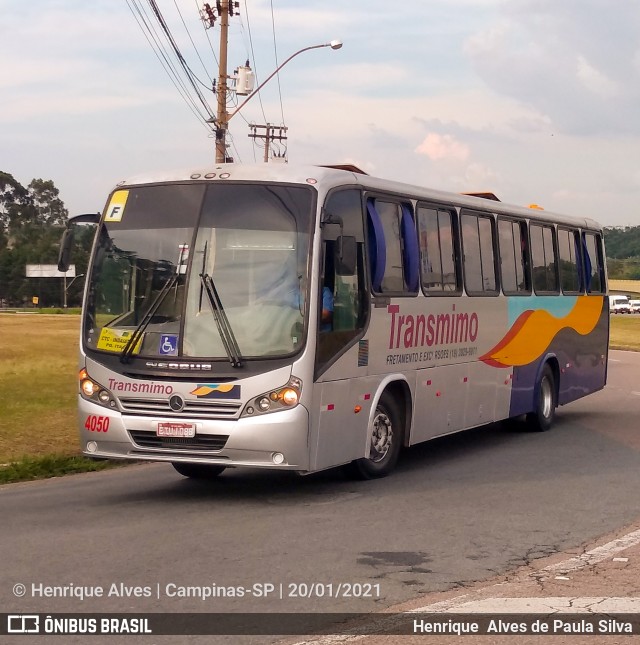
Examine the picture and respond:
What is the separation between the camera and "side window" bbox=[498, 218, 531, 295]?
15.5 meters

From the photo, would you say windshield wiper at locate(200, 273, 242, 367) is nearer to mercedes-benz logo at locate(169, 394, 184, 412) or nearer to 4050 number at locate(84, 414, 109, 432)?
mercedes-benz logo at locate(169, 394, 184, 412)

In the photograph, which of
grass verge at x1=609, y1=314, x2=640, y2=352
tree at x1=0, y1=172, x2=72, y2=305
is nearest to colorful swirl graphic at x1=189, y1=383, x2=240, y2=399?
grass verge at x1=609, y1=314, x2=640, y2=352

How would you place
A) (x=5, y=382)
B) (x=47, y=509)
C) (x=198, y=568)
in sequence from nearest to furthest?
(x=198, y=568) < (x=47, y=509) < (x=5, y=382)

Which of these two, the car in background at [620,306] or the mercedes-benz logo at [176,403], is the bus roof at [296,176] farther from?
the car in background at [620,306]

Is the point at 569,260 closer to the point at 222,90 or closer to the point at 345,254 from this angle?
the point at 345,254

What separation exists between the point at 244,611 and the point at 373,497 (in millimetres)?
4325

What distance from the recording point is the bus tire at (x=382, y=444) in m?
11.7

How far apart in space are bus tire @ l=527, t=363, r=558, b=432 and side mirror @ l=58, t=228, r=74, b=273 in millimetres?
7869

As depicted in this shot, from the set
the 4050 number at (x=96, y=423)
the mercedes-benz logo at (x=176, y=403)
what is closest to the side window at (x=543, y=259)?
the mercedes-benz logo at (x=176, y=403)

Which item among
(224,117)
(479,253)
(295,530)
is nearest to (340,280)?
(295,530)

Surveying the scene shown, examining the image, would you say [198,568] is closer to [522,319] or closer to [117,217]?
[117,217]

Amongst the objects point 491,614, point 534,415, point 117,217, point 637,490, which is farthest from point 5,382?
point 491,614

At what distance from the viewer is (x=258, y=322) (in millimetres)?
10375

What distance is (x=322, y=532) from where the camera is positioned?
8867 millimetres
